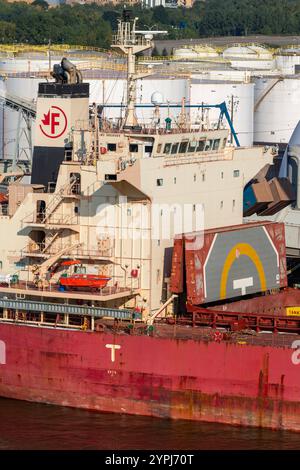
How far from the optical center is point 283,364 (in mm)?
29906

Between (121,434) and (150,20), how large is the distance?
109796 millimetres

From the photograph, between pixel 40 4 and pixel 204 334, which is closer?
pixel 204 334

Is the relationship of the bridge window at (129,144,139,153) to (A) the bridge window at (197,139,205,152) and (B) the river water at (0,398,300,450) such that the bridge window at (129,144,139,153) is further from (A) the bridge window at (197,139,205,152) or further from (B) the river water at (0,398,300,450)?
(B) the river water at (0,398,300,450)

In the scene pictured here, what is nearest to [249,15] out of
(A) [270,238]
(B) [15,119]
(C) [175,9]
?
(C) [175,9]

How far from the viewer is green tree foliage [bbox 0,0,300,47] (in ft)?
383

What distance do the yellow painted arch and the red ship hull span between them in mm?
2274

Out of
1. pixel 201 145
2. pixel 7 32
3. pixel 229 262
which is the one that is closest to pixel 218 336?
pixel 229 262

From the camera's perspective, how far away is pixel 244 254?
3278 centimetres

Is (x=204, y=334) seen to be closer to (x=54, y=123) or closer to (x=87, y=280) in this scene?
(x=87, y=280)

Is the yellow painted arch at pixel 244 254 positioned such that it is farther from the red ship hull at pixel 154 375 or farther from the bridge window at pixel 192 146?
the bridge window at pixel 192 146

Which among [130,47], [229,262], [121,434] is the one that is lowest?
[121,434]

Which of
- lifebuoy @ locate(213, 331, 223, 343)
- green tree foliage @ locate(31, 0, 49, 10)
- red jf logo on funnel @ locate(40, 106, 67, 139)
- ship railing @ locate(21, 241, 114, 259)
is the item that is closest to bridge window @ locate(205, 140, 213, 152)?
red jf logo on funnel @ locate(40, 106, 67, 139)

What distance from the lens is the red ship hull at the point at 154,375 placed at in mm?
30031
